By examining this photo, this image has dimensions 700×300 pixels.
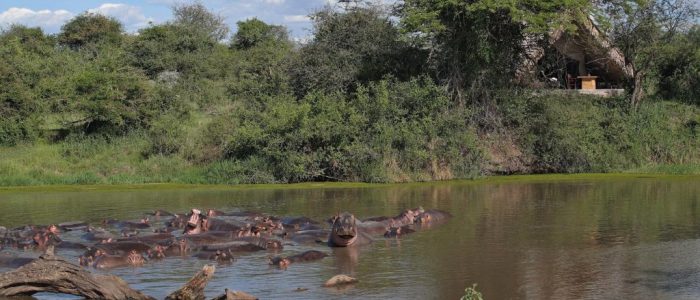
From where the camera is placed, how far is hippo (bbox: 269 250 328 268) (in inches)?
472

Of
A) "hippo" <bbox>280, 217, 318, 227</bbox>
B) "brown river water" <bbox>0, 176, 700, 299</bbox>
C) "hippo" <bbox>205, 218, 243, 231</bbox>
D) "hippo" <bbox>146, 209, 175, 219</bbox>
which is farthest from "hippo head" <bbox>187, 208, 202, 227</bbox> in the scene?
"hippo" <bbox>146, 209, 175, 219</bbox>

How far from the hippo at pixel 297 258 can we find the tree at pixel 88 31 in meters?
34.4

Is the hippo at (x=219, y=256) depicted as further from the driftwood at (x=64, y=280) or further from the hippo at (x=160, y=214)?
the hippo at (x=160, y=214)

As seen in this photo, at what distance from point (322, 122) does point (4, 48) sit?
42.5 ft

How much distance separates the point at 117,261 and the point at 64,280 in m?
2.48

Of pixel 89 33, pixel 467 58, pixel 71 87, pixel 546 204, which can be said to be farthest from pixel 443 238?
pixel 89 33

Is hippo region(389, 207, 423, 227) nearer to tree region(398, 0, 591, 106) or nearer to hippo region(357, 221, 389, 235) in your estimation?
hippo region(357, 221, 389, 235)

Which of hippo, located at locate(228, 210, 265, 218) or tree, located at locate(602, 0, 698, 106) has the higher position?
tree, located at locate(602, 0, 698, 106)

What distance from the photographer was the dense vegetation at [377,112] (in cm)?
2377

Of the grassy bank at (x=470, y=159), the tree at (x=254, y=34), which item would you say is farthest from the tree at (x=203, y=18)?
the grassy bank at (x=470, y=159)

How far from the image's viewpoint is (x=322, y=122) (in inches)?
931

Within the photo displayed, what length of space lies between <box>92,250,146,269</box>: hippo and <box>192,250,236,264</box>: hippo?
88 cm

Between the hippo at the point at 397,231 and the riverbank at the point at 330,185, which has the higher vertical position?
the riverbank at the point at 330,185

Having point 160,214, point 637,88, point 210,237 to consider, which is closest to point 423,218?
point 210,237
